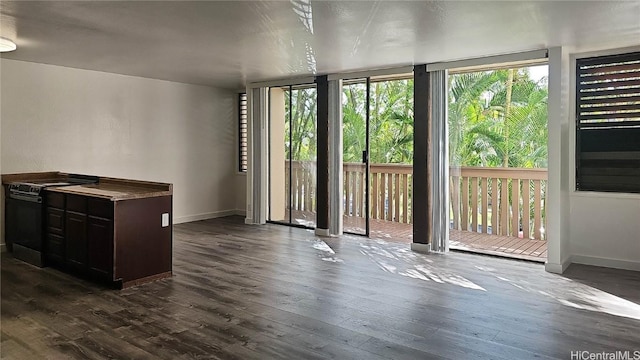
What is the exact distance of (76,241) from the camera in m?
4.54

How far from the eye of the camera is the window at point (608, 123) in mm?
4828

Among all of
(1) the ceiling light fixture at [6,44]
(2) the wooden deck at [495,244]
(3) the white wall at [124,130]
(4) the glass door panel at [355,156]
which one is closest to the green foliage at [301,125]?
(4) the glass door panel at [355,156]

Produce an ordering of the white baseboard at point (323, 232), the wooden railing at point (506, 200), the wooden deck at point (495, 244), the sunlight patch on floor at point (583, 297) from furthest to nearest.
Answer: the white baseboard at point (323, 232)
the wooden railing at point (506, 200)
the wooden deck at point (495, 244)
the sunlight patch on floor at point (583, 297)

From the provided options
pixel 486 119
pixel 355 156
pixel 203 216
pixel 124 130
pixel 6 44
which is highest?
pixel 6 44

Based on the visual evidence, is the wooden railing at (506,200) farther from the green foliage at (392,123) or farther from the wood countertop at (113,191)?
the wood countertop at (113,191)

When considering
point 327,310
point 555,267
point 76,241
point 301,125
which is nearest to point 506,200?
point 555,267

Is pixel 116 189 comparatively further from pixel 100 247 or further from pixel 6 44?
pixel 6 44

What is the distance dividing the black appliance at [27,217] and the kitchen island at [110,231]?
0.09 meters

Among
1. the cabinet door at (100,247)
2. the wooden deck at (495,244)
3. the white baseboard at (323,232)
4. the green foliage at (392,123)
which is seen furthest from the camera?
the green foliage at (392,123)

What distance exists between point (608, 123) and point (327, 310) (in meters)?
3.67

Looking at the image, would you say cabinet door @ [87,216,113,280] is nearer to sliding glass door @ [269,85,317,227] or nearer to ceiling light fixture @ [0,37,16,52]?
ceiling light fixture @ [0,37,16,52]

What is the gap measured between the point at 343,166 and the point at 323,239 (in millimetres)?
1103

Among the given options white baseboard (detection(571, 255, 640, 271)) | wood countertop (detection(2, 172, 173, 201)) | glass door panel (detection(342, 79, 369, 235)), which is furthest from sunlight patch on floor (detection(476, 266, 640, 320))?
wood countertop (detection(2, 172, 173, 201))

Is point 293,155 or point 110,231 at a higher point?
point 293,155
